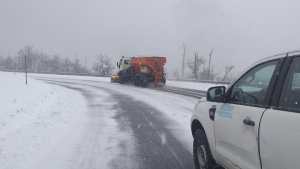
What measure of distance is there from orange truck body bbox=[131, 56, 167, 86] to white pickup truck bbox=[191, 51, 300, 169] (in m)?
29.0

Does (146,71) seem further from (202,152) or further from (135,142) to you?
(202,152)

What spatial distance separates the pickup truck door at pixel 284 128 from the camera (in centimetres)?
316

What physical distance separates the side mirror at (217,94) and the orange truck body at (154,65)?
29019 mm

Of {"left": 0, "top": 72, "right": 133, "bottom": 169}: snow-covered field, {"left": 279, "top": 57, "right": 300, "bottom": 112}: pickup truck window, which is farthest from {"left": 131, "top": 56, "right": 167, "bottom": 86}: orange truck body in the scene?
{"left": 279, "top": 57, "right": 300, "bottom": 112}: pickup truck window

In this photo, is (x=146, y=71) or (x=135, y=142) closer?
(x=135, y=142)

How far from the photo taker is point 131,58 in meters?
37.0

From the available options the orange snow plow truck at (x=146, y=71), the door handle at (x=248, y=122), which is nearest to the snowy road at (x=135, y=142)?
the door handle at (x=248, y=122)

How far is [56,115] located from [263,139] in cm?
1037

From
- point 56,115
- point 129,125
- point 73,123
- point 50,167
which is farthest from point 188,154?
point 56,115

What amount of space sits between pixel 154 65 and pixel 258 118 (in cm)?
3118

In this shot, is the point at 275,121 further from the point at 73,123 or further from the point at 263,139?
the point at 73,123

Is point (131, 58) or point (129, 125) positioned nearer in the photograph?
point (129, 125)

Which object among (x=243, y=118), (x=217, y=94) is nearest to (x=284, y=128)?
(x=243, y=118)

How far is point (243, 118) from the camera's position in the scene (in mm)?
4098
